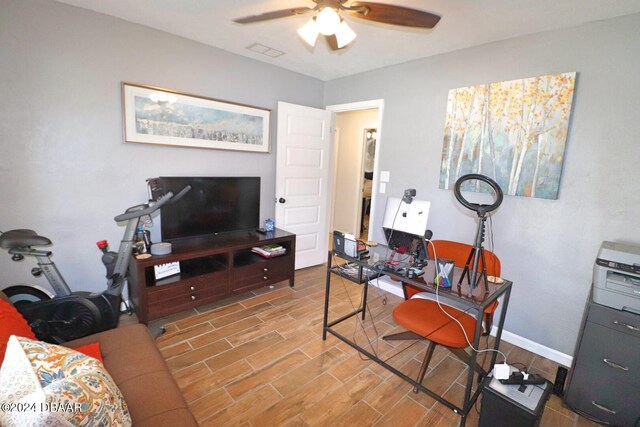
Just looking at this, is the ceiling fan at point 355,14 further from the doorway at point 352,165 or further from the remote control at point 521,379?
the doorway at point 352,165

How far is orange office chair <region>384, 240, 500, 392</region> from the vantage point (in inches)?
71.5

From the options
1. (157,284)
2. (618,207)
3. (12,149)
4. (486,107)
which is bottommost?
(157,284)

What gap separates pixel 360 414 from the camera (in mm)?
1734

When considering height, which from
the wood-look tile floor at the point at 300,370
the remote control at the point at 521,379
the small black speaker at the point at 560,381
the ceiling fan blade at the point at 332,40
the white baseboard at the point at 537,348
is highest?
the ceiling fan blade at the point at 332,40

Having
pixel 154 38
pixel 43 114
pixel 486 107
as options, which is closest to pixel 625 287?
pixel 486 107

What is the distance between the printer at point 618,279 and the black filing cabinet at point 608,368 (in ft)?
0.16

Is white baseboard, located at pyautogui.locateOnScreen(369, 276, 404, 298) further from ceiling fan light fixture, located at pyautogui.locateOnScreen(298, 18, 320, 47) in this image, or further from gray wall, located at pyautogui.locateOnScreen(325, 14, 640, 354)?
ceiling fan light fixture, located at pyautogui.locateOnScreen(298, 18, 320, 47)

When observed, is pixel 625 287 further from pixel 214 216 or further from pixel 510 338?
pixel 214 216

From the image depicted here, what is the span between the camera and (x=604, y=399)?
1723 millimetres

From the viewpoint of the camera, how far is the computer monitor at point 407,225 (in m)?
1.85

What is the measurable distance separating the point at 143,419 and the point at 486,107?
3.04 m

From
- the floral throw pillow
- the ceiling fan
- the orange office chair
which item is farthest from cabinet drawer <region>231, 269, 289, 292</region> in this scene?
the ceiling fan

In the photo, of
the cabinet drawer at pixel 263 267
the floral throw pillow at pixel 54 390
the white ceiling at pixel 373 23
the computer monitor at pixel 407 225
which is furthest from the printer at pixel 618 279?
the cabinet drawer at pixel 263 267

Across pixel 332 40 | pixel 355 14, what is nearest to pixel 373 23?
pixel 332 40
